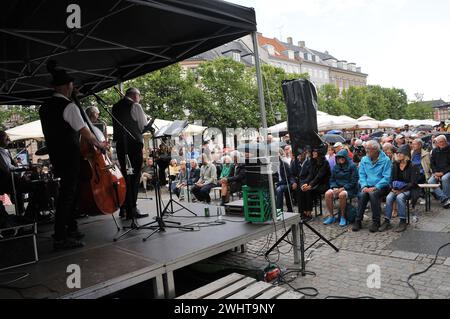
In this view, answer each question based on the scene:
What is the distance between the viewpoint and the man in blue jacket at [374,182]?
6.24m

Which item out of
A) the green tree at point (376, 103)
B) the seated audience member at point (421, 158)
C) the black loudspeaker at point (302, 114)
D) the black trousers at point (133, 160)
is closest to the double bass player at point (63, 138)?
the black trousers at point (133, 160)

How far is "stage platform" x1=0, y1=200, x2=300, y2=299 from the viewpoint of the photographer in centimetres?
282

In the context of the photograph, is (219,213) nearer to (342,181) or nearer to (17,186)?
(342,181)

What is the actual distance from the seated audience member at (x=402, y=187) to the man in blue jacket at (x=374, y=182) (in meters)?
0.18

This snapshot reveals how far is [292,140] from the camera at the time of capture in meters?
5.08

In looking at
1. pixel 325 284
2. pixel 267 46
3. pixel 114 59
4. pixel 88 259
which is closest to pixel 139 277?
pixel 88 259

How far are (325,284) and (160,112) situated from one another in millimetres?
23983

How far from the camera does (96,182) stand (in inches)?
155

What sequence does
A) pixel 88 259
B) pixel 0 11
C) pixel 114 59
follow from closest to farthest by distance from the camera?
pixel 88 259 < pixel 0 11 < pixel 114 59

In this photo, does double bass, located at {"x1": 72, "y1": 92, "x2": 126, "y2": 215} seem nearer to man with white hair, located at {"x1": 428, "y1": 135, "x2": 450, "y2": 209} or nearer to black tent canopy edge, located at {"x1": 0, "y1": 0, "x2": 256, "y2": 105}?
black tent canopy edge, located at {"x1": 0, "y1": 0, "x2": 256, "y2": 105}

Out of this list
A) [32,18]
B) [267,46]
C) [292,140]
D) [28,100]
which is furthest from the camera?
[267,46]

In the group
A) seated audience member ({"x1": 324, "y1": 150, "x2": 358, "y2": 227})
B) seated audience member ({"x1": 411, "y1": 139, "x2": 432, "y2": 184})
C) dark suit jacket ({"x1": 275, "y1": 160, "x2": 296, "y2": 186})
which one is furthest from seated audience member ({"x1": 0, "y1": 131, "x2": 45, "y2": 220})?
seated audience member ({"x1": 411, "y1": 139, "x2": 432, "y2": 184})
